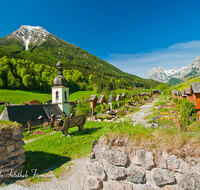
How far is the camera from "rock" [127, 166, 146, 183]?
2.97m

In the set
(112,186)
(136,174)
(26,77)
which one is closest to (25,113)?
(112,186)

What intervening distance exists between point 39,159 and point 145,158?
4.48m

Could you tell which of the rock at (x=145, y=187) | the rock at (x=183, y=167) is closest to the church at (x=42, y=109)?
the rock at (x=145, y=187)

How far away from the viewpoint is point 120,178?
3.19 m

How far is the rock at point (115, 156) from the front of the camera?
317 cm

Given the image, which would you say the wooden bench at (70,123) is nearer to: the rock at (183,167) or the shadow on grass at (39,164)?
the shadow on grass at (39,164)

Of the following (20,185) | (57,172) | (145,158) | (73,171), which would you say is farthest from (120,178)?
(20,185)

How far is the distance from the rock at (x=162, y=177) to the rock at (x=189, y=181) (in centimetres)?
16

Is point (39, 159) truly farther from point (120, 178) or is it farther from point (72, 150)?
point (120, 178)

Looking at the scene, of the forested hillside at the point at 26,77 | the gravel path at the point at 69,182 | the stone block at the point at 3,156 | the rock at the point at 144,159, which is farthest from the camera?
the forested hillside at the point at 26,77

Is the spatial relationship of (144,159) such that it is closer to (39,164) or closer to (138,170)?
(138,170)

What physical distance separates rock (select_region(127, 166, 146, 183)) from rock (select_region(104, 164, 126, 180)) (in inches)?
5.7

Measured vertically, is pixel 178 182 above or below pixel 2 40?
below

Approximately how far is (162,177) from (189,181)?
489 millimetres
